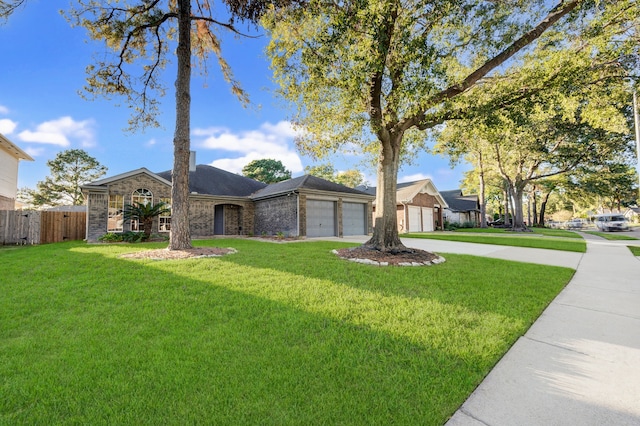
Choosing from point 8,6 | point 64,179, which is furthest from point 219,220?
point 64,179

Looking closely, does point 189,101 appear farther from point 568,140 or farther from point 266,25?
point 568,140

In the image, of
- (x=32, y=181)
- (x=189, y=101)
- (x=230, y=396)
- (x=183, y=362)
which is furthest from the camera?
(x=32, y=181)

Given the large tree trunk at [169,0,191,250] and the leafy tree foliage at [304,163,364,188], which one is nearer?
the large tree trunk at [169,0,191,250]

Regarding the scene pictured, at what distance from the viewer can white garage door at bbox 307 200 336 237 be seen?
1509 cm

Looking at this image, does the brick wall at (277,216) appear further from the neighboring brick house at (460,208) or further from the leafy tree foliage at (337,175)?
the neighboring brick house at (460,208)

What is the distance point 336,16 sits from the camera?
6.00 meters

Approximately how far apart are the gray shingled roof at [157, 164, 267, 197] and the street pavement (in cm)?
1619

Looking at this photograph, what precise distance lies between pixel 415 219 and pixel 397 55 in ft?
59.2

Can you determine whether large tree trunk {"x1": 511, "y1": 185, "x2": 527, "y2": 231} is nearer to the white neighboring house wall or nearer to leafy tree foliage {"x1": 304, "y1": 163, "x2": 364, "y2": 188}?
leafy tree foliage {"x1": 304, "y1": 163, "x2": 364, "y2": 188}

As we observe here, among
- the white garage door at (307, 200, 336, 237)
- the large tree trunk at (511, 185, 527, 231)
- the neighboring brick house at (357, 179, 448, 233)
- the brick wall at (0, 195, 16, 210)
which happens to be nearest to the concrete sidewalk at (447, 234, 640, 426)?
the white garage door at (307, 200, 336, 237)

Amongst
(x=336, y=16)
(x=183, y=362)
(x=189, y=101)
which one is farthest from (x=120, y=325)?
(x=189, y=101)

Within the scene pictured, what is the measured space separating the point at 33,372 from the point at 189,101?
8688 mm

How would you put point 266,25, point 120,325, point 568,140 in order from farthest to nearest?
point 568,140 < point 266,25 < point 120,325

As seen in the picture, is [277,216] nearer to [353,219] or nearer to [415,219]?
[353,219]
